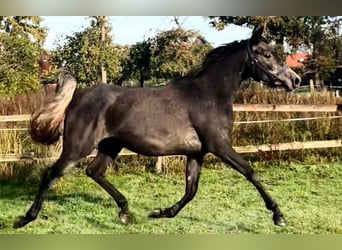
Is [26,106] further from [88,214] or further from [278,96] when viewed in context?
[278,96]

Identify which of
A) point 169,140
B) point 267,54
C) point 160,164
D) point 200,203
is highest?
point 267,54

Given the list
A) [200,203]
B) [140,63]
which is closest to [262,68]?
[140,63]

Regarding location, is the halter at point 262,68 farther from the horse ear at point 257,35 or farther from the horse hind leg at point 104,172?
the horse hind leg at point 104,172

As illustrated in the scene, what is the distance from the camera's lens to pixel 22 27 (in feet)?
10.9

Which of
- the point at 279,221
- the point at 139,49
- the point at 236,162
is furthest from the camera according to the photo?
the point at 139,49

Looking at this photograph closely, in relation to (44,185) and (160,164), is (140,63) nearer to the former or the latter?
(160,164)

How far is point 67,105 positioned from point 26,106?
0.89ft

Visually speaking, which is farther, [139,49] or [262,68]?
[139,49]

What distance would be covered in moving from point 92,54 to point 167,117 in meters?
0.61

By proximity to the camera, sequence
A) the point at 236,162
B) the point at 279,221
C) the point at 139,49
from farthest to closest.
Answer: the point at 139,49
the point at 279,221
the point at 236,162

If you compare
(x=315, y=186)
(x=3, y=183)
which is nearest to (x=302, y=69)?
(x=315, y=186)

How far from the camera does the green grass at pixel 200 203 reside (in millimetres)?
3215

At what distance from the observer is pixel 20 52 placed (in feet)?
11.0

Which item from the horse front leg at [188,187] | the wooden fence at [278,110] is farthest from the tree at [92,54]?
the horse front leg at [188,187]
